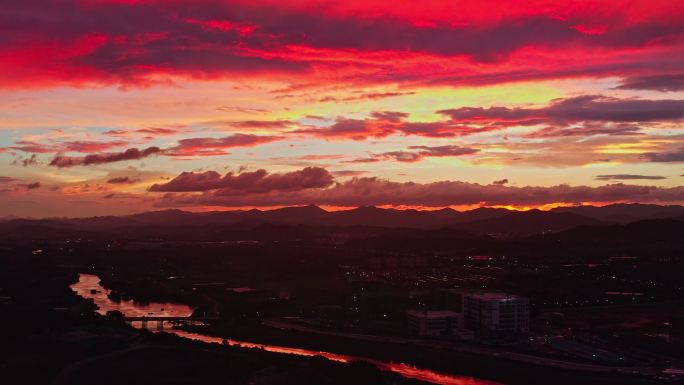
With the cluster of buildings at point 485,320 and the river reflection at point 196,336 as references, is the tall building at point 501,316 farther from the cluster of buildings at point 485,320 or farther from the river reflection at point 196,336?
the river reflection at point 196,336

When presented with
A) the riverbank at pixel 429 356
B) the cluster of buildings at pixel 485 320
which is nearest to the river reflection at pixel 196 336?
the riverbank at pixel 429 356

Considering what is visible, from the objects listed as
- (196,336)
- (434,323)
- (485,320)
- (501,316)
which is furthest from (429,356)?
(196,336)

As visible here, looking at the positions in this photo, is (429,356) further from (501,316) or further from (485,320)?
(501,316)

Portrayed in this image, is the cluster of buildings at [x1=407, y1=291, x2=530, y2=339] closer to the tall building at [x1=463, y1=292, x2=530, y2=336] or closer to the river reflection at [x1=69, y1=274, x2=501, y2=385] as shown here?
the tall building at [x1=463, y1=292, x2=530, y2=336]

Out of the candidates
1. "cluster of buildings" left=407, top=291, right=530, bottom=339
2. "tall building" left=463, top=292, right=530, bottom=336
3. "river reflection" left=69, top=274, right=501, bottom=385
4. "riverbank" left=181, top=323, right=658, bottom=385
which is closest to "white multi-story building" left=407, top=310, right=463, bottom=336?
"cluster of buildings" left=407, top=291, right=530, bottom=339

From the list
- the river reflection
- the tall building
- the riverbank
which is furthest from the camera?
the tall building

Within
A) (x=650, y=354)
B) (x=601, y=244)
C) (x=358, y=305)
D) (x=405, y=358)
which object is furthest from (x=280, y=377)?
(x=601, y=244)
